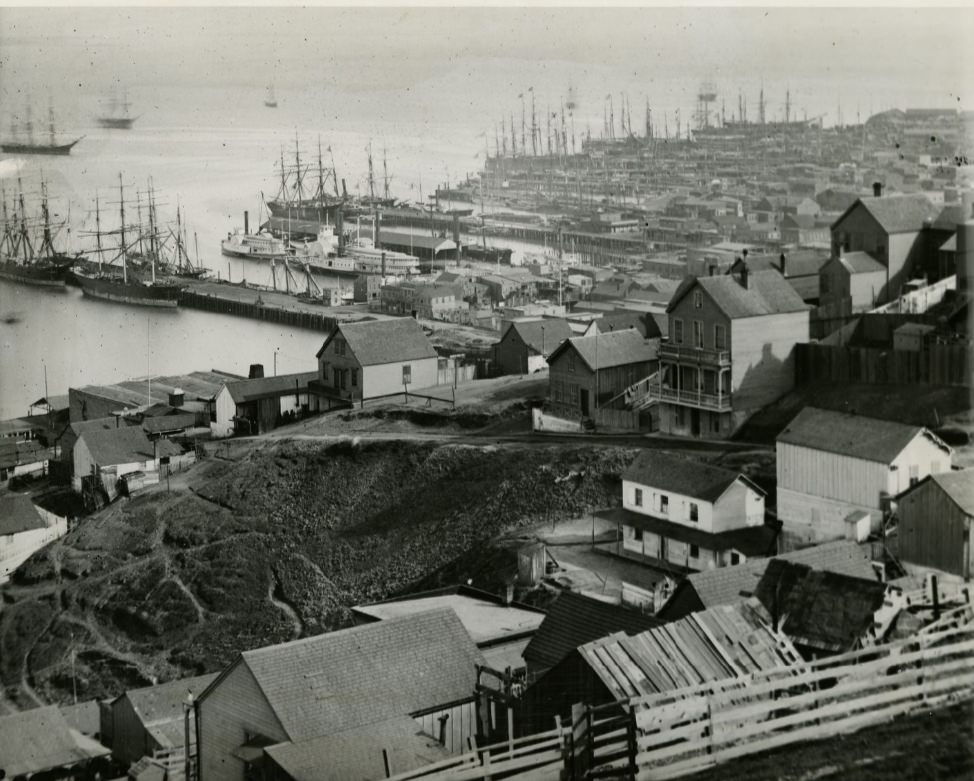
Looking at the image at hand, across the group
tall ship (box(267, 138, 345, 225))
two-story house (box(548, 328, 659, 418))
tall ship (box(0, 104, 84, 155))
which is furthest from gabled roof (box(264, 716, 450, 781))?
tall ship (box(267, 138, 345, 225))

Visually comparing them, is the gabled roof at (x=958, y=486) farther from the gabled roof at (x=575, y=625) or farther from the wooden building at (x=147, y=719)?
the wooden building at (x=147, y=719)

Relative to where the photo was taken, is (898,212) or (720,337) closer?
(720,337)

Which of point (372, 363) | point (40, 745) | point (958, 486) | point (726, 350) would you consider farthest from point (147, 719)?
point (372, 363)

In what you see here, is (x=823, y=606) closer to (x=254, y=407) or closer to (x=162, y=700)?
(x=162, y=700)

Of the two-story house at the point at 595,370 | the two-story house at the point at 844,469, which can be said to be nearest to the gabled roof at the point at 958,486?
the two-story house at the point at 844,469

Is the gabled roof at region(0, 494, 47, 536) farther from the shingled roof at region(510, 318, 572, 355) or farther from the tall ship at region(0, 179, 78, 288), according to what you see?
the tall ship at region(0, 179, 78, 288)

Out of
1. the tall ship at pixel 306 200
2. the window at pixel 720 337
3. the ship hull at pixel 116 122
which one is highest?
the ship hull at pixel 116 122

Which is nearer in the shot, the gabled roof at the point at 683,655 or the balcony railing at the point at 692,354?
the gabled roof at the point at 683,655
